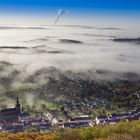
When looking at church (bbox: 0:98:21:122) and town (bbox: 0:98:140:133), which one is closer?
town (bbox: 0:98:140:133)

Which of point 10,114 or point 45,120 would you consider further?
point 10,114

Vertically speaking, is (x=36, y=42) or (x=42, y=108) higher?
(x=36, y=42)

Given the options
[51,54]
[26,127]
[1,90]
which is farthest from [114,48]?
[26,127]

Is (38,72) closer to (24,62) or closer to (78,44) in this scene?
(24,62)

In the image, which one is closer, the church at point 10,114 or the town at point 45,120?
the town at point 45,120
